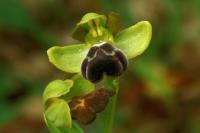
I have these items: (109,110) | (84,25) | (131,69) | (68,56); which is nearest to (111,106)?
(109,110)

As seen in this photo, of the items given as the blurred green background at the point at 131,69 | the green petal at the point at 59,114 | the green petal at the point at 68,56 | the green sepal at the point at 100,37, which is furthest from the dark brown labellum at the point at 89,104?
the blurred green background at the point at 131,69

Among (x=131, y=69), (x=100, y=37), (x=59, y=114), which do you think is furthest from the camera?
(x=131, y=69)

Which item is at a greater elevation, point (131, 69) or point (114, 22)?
point (114, 22)

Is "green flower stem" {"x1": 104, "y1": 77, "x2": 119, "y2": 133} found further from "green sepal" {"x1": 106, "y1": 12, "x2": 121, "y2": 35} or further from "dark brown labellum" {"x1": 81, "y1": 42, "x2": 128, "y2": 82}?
"green sepal" {"x1": 106, "y1": 12, "x2": 121, "y2": 35}

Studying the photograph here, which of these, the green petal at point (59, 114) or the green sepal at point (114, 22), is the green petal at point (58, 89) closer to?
the green petal at point (59, 114)

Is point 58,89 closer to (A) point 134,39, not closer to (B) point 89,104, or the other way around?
(B) point 89,104

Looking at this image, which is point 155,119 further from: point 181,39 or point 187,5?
point 187,5
